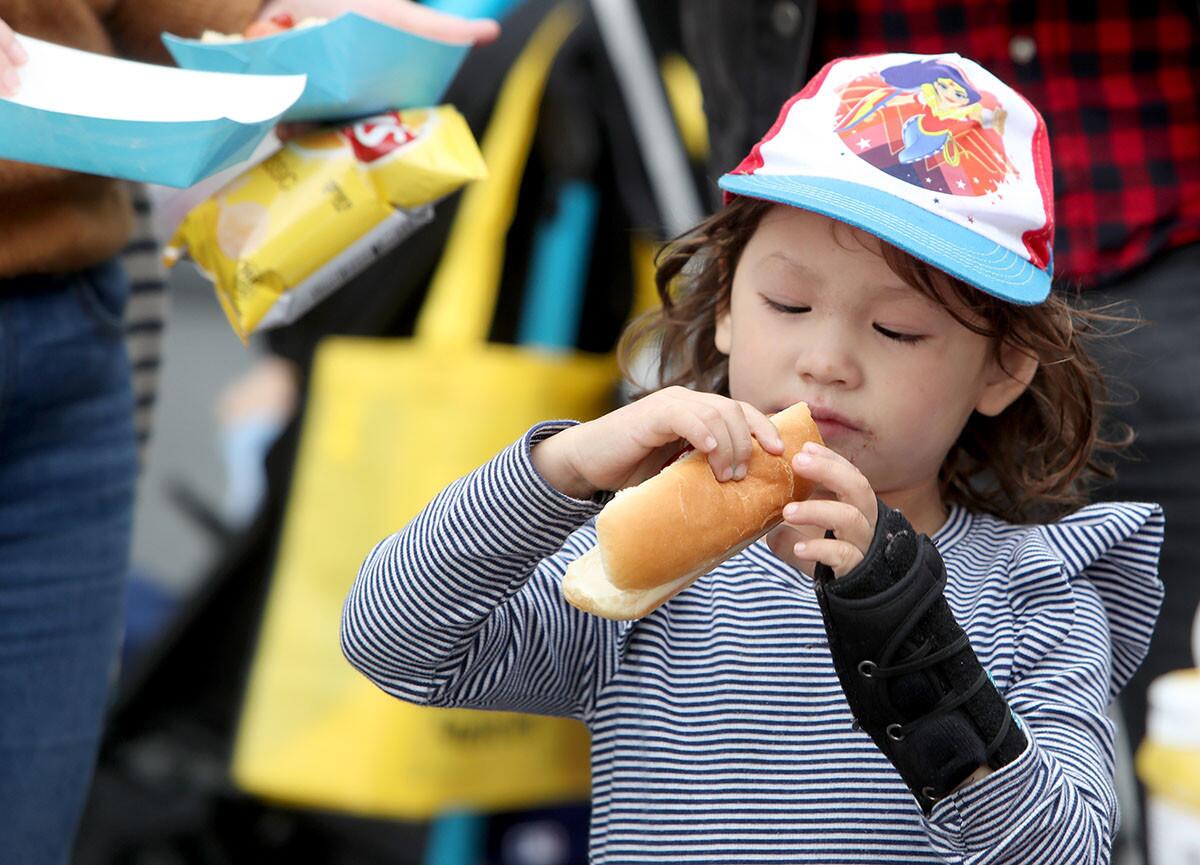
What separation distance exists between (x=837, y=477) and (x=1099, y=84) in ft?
2.86

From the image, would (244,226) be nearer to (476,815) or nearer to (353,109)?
(353,109)

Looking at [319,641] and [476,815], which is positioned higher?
[319,641]

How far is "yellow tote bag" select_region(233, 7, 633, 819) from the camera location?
8.29ft

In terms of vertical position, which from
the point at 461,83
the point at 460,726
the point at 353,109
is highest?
the point at 353,109

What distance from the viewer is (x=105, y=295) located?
1674 mm

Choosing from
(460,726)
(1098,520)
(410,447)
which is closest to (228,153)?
(1098,520)

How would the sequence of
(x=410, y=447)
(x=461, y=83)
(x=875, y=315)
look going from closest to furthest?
(x=875, y=315), (x=410, y=447), (x=461, y=83)

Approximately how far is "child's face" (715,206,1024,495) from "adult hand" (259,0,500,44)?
477mm

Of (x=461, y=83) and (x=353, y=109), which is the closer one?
(x=353, y=109)

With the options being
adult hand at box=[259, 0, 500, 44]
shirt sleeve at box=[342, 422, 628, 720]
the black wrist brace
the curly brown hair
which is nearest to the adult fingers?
adult hand at box=[259, 0, 500, 44]

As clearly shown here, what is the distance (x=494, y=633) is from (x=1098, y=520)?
0.56m

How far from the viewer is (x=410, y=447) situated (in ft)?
8.28

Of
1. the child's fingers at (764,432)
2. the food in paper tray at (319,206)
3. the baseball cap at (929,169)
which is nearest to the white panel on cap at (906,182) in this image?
the baseball cap at (929,169)

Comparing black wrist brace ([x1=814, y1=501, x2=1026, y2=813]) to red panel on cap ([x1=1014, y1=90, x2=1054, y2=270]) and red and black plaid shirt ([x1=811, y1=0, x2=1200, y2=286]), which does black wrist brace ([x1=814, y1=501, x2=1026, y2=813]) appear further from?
red and black plaid shirt ([x1=811, y1=0, x2=1200, y2=286])
